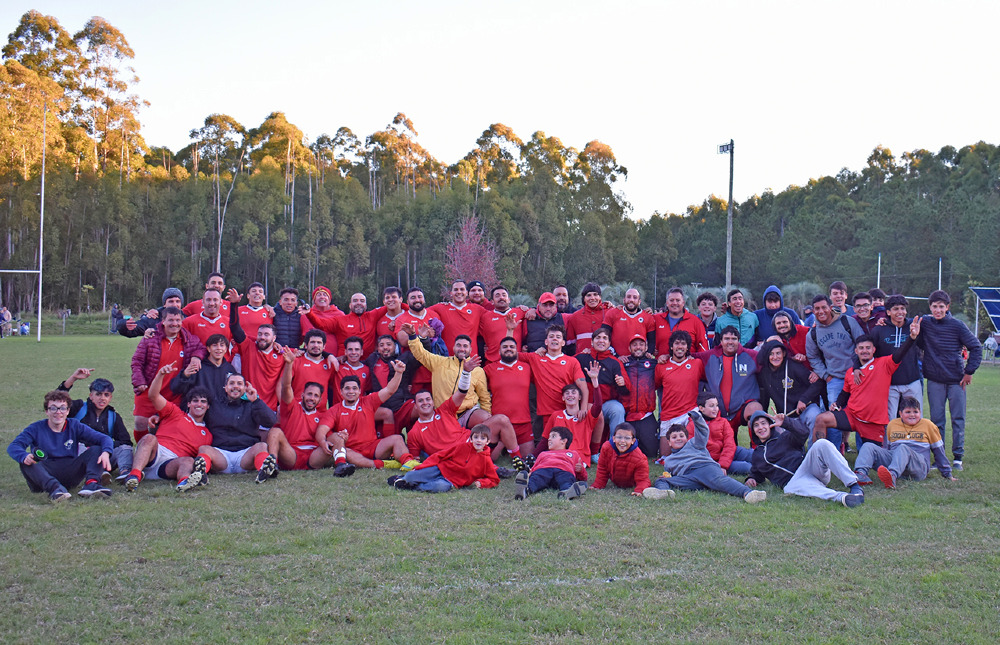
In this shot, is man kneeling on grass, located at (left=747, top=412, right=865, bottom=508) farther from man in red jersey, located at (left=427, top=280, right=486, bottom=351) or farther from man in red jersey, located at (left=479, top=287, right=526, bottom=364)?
man in red jersey, located at (left=427, top=280, right=486, bottom=351)

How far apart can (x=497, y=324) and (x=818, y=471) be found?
156 inches

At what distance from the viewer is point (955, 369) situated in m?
7.89

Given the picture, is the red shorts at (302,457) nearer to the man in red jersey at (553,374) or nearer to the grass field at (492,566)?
the grass field at (492,566)

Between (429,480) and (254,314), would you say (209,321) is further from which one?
(429,480)

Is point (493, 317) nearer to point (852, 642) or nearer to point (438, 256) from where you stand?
point (852, 642)

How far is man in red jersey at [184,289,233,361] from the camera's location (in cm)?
848

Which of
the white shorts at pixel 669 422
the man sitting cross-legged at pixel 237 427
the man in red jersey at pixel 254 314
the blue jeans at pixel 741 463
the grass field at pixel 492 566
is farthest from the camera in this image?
the man in red jersey at pixel 254 314

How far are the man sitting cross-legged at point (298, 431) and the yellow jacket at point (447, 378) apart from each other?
44.2 inches

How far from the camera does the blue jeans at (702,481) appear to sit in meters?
6.72

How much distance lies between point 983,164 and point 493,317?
203 feet

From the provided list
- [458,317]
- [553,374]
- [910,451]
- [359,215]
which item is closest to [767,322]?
[910,451]

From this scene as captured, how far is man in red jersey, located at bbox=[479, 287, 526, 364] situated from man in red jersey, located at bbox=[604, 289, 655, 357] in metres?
1.05

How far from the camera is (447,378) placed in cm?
845

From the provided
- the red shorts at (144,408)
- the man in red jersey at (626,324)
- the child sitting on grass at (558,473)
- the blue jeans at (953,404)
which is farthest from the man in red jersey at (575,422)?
the red shorts at (144,408)
